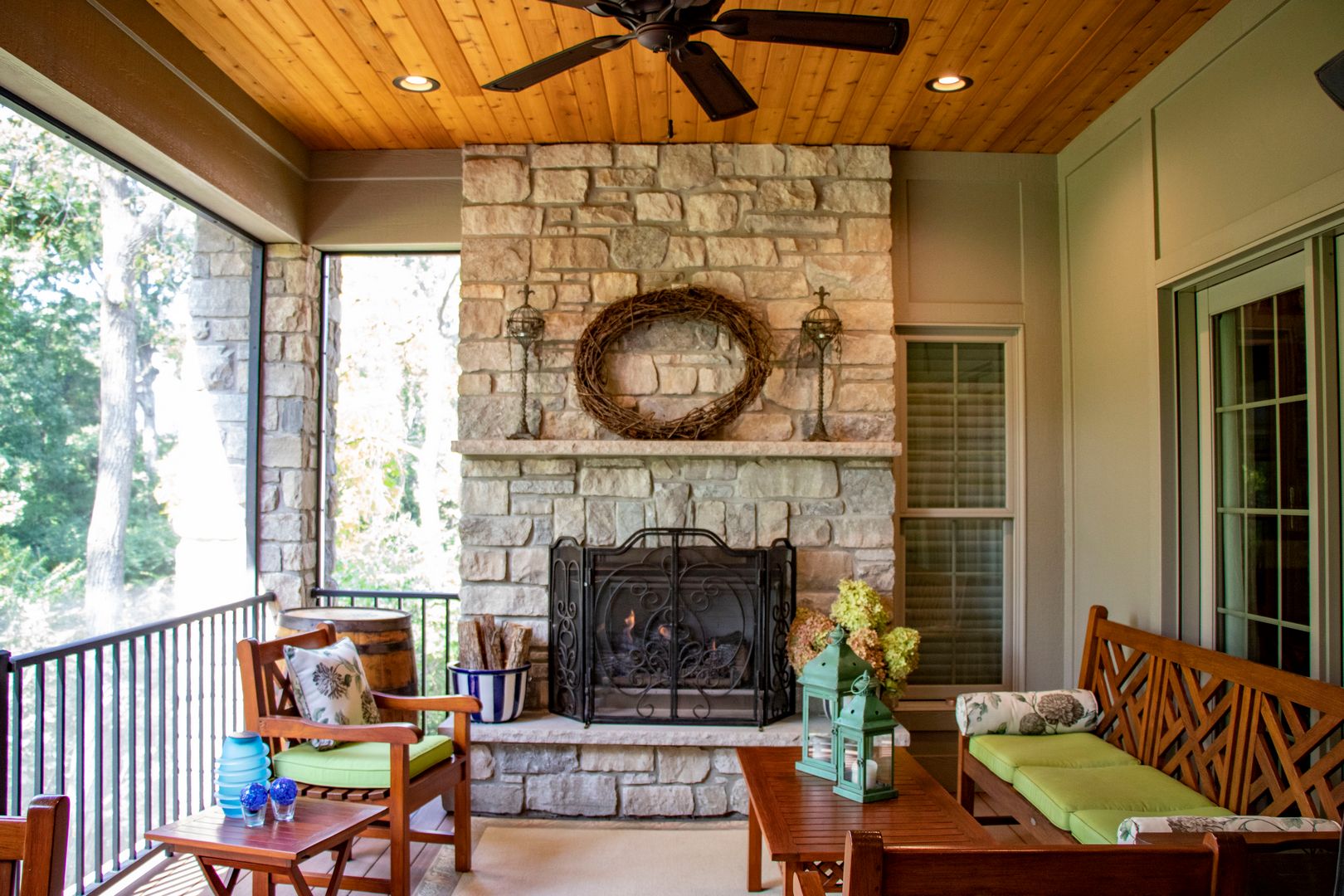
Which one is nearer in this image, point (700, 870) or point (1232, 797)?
point (1232, 797)

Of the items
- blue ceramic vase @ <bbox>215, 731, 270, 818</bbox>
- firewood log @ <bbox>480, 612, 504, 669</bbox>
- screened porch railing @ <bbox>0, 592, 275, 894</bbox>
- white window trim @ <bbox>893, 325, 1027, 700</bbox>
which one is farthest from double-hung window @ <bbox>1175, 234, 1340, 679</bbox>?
screened porch railing @ <bbox>0, 592, 275, 894</bbox>

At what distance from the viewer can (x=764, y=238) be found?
415 cm

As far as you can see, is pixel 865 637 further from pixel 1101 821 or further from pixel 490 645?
pixel 490 645

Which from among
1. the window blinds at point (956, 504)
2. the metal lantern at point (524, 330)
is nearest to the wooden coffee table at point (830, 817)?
the window blinds at point (956, 504)

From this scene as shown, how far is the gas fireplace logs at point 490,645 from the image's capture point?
382 centimetres

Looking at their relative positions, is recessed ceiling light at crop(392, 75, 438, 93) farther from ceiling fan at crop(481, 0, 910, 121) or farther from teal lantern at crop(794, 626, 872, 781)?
teal lantern at crop(794, 626, 872, 781)

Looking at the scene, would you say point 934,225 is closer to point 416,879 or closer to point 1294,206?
point 1294,206

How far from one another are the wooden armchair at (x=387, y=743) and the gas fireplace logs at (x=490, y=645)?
17.4 inches

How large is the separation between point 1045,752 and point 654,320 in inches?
90.5

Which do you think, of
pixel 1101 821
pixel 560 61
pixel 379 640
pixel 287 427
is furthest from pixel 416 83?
pixel 1101 821

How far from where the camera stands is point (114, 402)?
3471 millimetres

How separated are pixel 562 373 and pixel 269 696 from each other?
1.78 m

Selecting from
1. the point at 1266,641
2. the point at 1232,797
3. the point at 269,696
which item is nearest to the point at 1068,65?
the point at 1266,641

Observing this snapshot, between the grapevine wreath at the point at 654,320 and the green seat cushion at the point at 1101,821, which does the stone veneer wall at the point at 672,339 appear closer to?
the grapevine wreath at the point at 654,320
